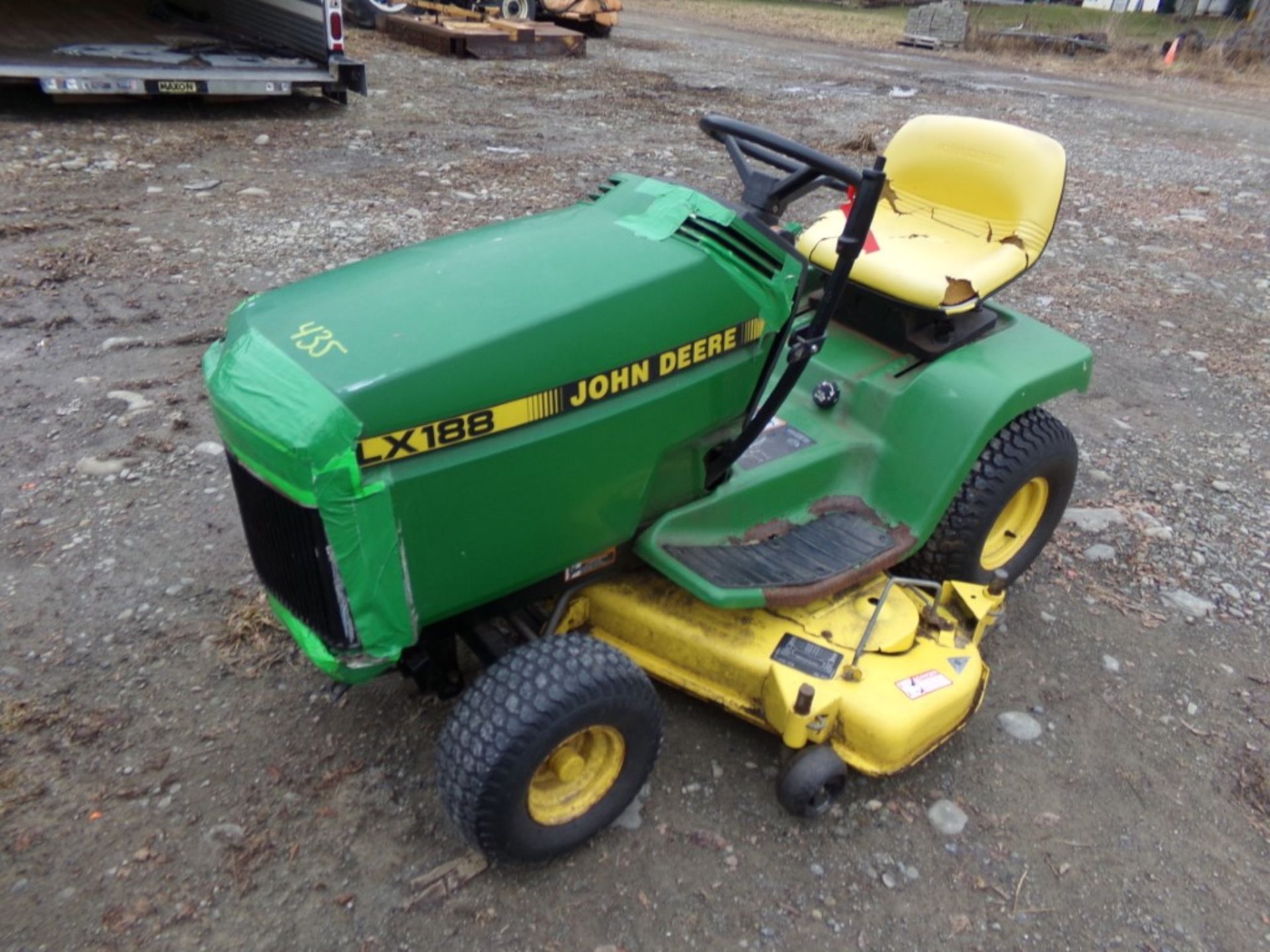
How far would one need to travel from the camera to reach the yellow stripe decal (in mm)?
1679

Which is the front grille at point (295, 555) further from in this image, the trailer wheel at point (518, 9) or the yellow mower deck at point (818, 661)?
the trailer wheel at point (518, 9)

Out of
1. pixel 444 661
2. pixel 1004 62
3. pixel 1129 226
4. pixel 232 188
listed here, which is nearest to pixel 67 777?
pixel 444 661

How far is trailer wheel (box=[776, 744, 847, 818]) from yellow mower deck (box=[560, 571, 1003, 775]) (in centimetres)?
3

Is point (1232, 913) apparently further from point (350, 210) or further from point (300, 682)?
point (350, 210)

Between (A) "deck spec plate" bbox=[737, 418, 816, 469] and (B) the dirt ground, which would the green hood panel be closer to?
(B) the dirt ground

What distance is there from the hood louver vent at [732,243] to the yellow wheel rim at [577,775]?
104 cm

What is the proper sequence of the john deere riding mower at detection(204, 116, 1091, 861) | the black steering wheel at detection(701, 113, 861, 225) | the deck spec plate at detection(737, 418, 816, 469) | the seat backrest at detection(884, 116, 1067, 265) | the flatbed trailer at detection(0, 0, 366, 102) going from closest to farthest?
the john deere riding mower at detection(204, 116, 1091, 861)
the black steering wheel at detection(701, 113, 861, 225)
the deck spec plate at detection(737, 418, 816, 469)
the seat backrest at detection(884, 116, 1067, 265)
the flatbed trailer at detection(0, 0, 366, 102)

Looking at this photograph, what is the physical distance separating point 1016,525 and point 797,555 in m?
1.02

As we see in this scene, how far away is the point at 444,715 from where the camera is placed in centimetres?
241

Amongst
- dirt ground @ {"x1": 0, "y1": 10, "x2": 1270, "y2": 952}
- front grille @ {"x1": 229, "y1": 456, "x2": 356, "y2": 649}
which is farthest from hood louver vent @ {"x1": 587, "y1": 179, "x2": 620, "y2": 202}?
front grille @ {"x1": 229, "y1": 456, "x2": 356, "y2": 649}

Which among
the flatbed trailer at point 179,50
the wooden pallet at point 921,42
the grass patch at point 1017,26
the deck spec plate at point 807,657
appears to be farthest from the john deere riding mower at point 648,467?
the wooden pallet at point 921,42

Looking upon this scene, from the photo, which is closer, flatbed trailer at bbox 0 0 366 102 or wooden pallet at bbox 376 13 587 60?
flatbed trailer at bbox 0 0 366 102

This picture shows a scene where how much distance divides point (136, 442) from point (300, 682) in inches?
55.5

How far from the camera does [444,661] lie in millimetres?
2191
